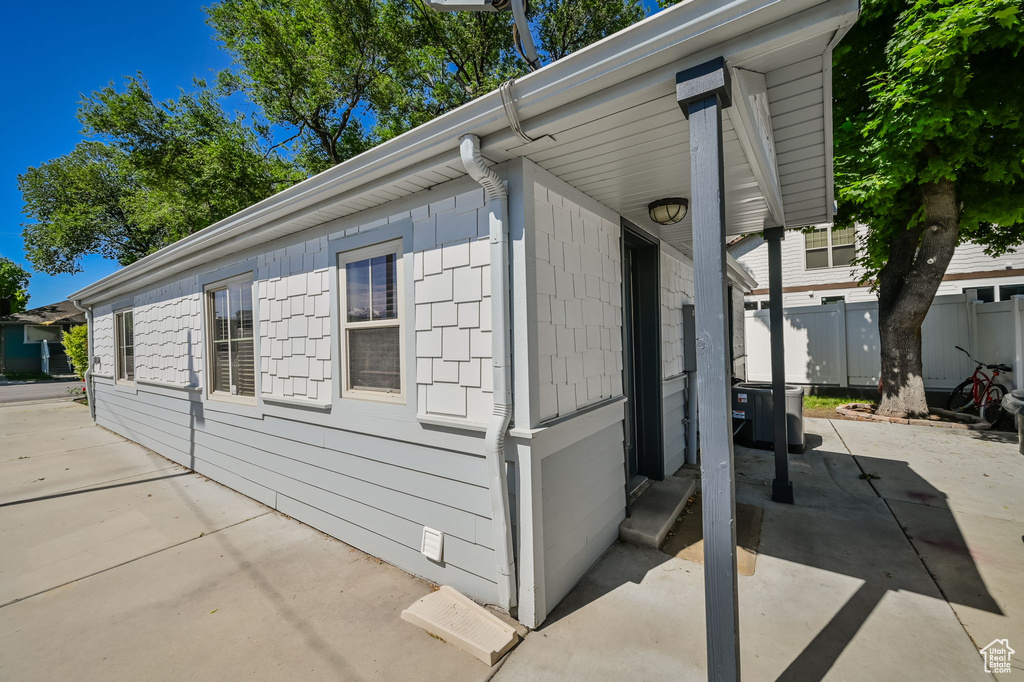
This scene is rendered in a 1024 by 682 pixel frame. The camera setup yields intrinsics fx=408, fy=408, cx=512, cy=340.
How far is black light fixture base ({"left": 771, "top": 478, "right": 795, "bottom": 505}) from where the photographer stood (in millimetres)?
3820

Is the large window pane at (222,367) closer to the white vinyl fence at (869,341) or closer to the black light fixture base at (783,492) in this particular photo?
the black light fixture base at (783,492)

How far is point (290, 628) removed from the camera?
238cm

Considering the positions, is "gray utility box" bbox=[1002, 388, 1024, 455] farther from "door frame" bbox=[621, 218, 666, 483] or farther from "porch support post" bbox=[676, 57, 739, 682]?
"porch support post" bbox=[676, 57, 739, 682]

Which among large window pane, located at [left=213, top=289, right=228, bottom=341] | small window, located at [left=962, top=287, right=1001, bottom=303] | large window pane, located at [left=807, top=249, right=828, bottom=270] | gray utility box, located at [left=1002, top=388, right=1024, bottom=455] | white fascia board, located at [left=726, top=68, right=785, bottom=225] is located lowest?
gray utility box, located at [left=1002, top=388, right=1024, bottom=455]

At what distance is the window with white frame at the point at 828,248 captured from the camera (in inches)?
432

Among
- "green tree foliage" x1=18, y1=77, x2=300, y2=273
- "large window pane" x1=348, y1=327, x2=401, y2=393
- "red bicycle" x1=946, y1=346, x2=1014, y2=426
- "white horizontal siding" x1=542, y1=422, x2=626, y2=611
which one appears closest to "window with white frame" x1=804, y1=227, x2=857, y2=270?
"red bicycle" x1=946, y1=346, x2=1014, y2=426

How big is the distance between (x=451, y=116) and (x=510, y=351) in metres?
1.31

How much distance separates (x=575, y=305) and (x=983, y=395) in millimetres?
8221

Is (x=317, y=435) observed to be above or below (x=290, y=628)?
above

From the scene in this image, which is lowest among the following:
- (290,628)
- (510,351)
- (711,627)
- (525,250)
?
(290,628)

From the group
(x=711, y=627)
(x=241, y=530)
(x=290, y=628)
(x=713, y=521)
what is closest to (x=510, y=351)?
(x=713, y=521)

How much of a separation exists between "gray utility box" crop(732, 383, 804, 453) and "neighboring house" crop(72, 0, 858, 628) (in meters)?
1.98

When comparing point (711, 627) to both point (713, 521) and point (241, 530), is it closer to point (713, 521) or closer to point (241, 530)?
point (713, 521)

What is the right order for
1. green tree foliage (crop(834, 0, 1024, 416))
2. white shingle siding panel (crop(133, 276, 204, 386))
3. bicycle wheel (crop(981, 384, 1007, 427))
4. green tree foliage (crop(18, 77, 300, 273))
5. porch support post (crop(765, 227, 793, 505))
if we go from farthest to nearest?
1. green tree foliage (crop(18, 77, 300, 273))
2. bicycle wheel (crop(981, 384, 1007, 427))
3. white shingle siding panel (crop(133, 276, 204, 386))
4. green tree foliage (crop(834, 0, 1024, 416))
5. porch support post (crop(765, 227, 793, 505))
